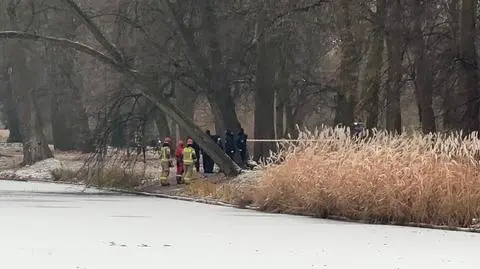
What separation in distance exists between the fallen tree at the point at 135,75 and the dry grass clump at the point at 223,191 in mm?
1195

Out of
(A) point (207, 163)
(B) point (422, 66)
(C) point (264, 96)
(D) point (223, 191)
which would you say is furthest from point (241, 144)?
(B) point (422, 66)

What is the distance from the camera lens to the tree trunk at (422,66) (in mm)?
24094

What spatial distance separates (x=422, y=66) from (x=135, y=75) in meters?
9.00

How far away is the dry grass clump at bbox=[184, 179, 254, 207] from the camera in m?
22.3

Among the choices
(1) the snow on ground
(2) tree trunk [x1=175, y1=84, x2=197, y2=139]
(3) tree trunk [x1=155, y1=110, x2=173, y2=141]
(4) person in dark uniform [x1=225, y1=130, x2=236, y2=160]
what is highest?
(2) tree trunk [x1=175, y1=84, x2=197, y2=139]

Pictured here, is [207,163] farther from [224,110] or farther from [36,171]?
[36,171]

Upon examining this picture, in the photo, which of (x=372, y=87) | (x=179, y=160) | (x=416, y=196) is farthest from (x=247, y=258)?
(x=179, y=160)

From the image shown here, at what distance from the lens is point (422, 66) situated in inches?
997

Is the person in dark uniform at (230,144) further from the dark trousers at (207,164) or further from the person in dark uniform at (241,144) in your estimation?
the dark trousers at (207,164)

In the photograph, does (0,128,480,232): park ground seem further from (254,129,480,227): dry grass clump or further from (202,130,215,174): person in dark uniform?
(202,130,215,174): person in dark uniform

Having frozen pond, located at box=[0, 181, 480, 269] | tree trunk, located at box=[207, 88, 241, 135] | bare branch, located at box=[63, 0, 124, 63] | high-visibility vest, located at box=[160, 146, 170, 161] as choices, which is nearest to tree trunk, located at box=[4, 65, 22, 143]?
tree trunk, located at box=[207, 88, 241, 135]

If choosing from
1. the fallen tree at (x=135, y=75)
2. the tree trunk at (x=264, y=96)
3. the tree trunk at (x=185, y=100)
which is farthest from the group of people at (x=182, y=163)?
the tree trunk at (x=185, y=100)

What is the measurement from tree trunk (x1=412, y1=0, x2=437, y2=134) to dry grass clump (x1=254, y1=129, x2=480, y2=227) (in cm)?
526

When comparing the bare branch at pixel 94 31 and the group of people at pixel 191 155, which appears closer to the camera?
the bare branch at pixel 94 31
